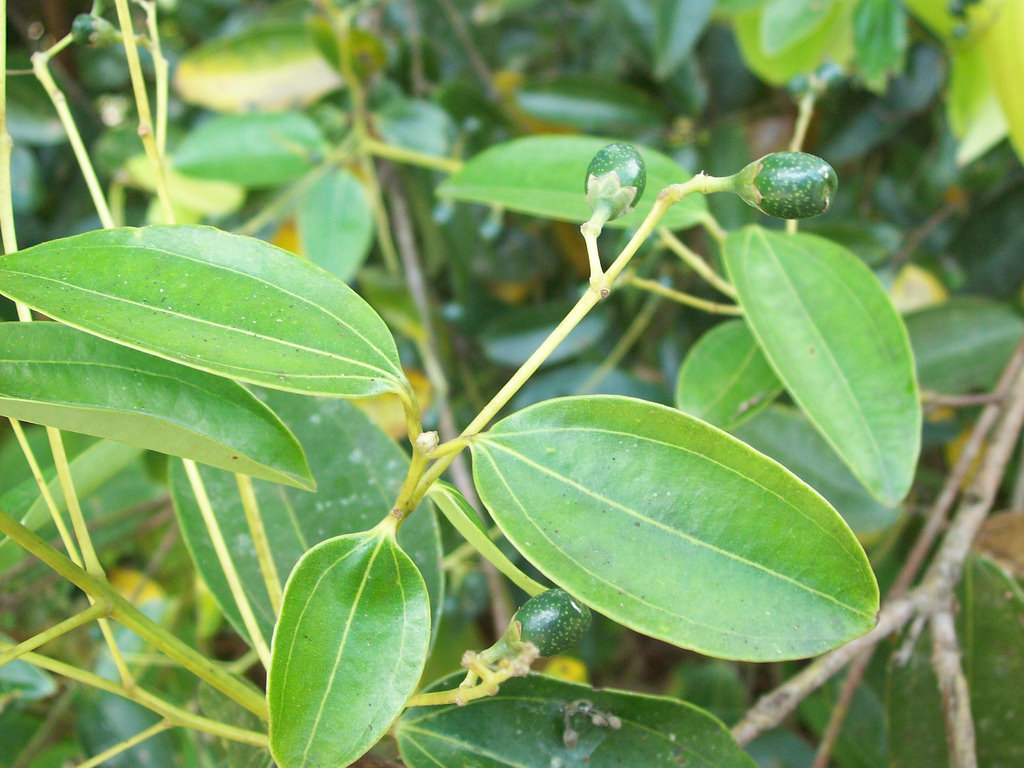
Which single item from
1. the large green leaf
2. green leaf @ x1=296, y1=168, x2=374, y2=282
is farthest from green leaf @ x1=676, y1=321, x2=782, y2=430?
green leaf @ x1=296, y1=168, x2=374, y2=282

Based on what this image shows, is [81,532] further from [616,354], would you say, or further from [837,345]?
[616,354]

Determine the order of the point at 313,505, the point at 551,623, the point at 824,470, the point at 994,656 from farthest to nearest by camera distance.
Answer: the point at 824,470, the point at 994,656, the point at 313,505, the point at 551,623

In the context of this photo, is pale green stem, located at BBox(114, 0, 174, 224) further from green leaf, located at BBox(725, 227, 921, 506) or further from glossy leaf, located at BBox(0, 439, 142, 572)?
green leaf, located at BBox(725, 227, 921, 506)

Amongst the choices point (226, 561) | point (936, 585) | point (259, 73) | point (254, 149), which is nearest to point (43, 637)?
point (226, 561)

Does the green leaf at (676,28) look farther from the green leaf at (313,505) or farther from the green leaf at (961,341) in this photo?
the green leaf at (313,505)

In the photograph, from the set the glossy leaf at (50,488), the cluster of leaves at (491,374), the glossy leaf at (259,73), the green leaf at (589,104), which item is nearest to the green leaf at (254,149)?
the cluster of leaves at (491,374)

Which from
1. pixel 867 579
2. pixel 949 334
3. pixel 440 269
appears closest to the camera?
pixel 867 579

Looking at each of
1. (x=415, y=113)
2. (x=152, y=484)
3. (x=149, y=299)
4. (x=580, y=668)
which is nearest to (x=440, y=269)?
(x=415, y=113)

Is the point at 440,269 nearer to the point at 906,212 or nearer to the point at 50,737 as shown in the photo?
the point at 906,212
